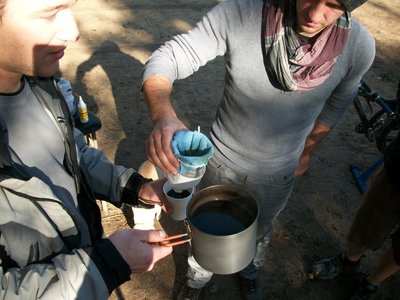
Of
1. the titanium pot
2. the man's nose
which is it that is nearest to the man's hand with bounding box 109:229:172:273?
the titanium pot

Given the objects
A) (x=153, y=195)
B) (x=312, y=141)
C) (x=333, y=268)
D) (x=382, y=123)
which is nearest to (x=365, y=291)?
(x=333, y=268)

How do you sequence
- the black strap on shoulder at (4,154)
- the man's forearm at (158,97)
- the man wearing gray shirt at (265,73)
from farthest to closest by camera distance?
the man wearing gray shirt at (265,73), the man's forearm at (158,97), the black strap on shoulder at (4,154)

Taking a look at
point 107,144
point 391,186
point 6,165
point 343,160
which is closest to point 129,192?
point 6,165

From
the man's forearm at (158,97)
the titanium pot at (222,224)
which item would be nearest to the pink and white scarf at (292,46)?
the man's forearm at (158,97)

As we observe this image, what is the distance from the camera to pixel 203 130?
451 centimetres

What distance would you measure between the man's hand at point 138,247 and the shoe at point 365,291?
2.01m

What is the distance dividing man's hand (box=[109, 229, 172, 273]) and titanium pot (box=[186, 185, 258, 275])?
0.54 ft

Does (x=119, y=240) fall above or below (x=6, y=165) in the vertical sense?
below

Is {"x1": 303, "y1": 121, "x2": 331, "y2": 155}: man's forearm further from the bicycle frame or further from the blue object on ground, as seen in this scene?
the blue object on ground

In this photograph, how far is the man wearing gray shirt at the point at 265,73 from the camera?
177 cm

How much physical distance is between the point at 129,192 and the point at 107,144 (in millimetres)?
2365

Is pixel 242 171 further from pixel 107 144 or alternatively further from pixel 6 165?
pixel 107 144

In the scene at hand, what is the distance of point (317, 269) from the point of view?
3.05 meters

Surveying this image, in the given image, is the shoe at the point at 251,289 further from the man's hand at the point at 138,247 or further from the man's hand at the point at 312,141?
the man's hand at the point at 138,247
